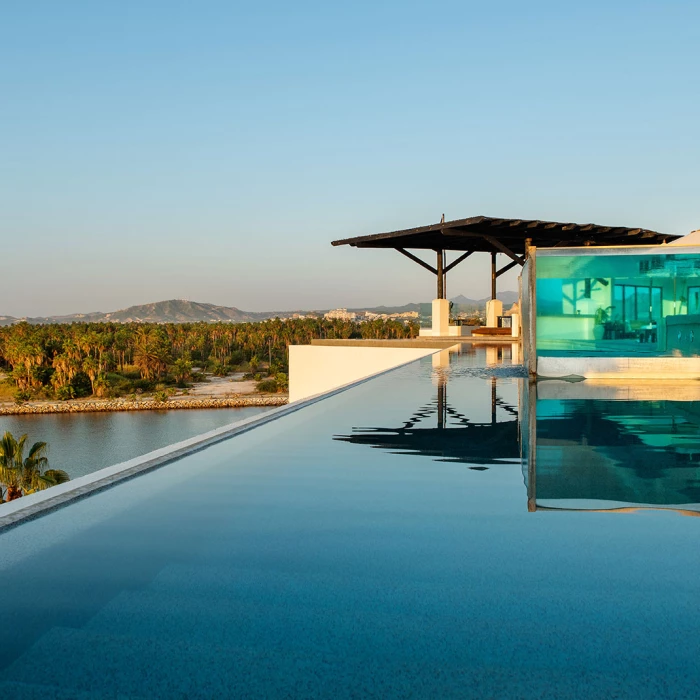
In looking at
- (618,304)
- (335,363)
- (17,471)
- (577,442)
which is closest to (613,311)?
(618,304)

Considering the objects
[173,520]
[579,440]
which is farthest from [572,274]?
[173,520]

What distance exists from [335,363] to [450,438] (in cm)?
1654

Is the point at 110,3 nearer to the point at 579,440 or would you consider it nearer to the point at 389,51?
the point at 389,51

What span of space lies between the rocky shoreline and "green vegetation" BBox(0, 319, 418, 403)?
188 centimetres

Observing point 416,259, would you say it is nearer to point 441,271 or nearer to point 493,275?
point 441,271

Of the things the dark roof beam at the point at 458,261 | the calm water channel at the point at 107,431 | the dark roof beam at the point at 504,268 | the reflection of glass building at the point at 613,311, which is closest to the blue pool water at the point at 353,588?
the reflection of glass building at the point at 613,311

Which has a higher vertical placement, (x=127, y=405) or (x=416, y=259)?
(x=416, y=259)

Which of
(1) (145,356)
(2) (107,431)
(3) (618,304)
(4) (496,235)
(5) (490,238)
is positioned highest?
(4) (496,235)

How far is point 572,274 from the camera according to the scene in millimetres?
10719

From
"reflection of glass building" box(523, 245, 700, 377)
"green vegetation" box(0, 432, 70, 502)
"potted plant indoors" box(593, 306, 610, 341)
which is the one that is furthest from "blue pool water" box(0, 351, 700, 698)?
"green vegetation" box(0, 432, 70, 502)

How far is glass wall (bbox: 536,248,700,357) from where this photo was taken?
34.4 ft

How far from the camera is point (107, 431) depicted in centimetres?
6775

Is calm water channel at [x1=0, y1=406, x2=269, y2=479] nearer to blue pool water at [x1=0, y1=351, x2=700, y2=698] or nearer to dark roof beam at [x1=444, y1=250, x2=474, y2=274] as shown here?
dark roof beam at [x1=444, y1=250, x2=474, y2=274]

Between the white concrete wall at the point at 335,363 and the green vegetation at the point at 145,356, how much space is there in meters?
54.5
